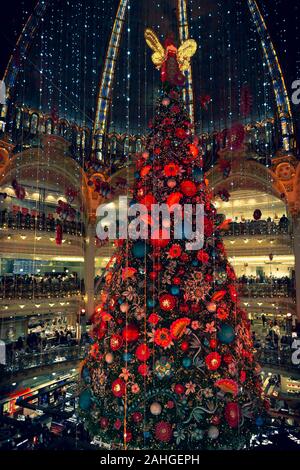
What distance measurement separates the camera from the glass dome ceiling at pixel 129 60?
49.1 ft

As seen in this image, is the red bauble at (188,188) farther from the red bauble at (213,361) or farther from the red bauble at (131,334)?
the red bauble at (213,361)

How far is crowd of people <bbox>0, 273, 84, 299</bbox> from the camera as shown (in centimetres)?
1265

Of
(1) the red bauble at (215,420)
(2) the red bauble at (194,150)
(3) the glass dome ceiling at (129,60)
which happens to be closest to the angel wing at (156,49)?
(2) the red bauble at (194,150)

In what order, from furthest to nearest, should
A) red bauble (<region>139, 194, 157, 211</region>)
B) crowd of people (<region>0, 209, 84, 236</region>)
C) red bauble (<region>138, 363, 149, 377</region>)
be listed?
1. crowd of people (<region>0, 209, 84, 236</region>)
2. red bauble (<region>139, 194, 157, 211</region>)
3. red bauble (<region>138, 363, 149, 377</region>)

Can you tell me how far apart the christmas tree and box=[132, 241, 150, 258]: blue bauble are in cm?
1

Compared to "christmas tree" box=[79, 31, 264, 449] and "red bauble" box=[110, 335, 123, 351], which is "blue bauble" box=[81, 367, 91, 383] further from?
"red bauble" box=[110, 335, 123, 351]

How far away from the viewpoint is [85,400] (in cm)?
432

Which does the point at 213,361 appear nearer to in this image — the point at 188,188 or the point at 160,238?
the point at 160,238

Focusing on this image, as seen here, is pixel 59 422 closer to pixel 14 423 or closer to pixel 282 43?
pixel 14 423

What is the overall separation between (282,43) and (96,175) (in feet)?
33.4

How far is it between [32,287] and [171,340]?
10.9m

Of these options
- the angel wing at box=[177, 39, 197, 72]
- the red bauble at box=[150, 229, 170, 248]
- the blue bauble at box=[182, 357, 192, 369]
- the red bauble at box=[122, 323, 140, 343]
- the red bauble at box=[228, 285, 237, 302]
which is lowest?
the blue bauble at box=[182, 357, 192, 369]

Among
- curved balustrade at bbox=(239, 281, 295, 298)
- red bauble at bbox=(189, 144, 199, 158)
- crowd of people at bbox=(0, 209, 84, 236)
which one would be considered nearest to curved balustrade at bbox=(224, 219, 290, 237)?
curved balustrade at bbox=(239, 281, 295, 298)

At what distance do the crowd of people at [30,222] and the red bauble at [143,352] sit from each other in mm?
11400
